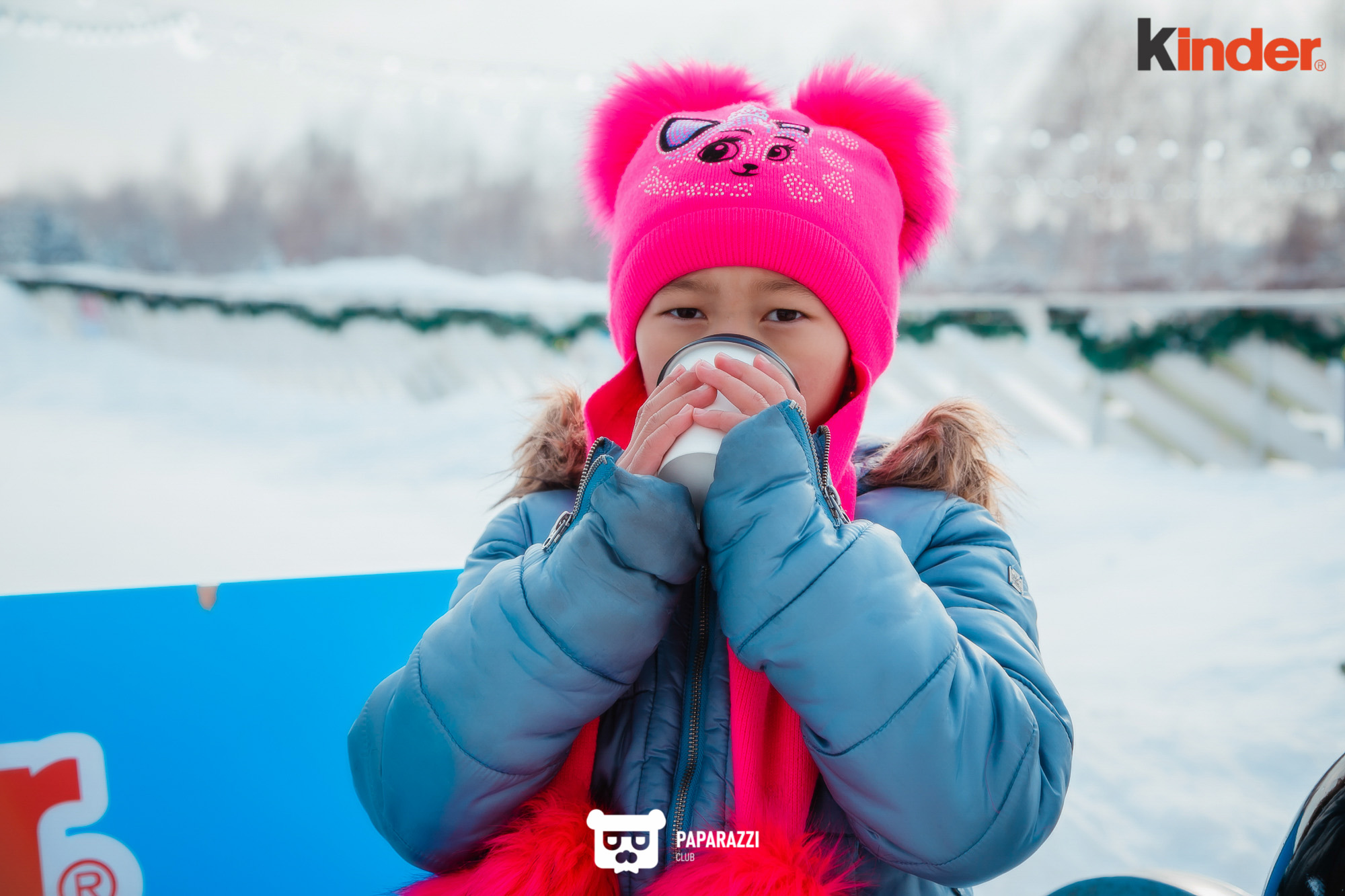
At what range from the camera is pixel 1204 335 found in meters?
3.77

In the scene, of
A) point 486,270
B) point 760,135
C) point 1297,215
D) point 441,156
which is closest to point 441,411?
point 486,270

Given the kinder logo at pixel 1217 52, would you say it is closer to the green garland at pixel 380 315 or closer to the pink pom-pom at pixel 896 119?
the pink pom-pom at pixel 896 119

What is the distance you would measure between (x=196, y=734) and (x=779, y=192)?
0.97 m

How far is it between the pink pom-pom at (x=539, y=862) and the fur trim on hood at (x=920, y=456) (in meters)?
0.43

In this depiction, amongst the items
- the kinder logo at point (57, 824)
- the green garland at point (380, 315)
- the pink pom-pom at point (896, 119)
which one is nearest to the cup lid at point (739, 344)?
the pink pom-pom at point (896, 119)

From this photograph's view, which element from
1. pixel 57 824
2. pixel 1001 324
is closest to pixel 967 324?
pixel 1001 324

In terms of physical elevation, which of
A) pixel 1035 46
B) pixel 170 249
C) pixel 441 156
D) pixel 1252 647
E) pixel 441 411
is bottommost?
pixel 1252 647

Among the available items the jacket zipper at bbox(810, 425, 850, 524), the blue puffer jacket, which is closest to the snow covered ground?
the blue puffer jacket

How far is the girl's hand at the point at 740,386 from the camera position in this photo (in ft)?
2.24

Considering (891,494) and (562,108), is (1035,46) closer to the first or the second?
(562,108)

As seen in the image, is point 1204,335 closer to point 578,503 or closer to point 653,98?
point 653,98

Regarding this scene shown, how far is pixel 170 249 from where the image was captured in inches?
179

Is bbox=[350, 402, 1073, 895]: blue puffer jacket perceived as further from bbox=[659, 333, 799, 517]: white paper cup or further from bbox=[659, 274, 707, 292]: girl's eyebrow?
bbox=[659, 274, 707, 292]: girl's eyebrow

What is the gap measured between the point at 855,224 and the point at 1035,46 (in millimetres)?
5395
